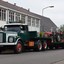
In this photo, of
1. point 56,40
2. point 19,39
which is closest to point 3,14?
point 56,40

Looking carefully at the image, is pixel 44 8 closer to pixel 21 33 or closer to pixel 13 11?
pixel 13 11

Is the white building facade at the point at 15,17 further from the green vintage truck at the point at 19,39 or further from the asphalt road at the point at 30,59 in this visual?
the asphalt road at the point at 30,59

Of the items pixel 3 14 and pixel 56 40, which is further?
pixel 3 14

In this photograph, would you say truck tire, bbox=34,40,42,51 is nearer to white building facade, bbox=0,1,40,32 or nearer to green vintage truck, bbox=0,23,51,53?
green vintage truck, bbox=0,23,51,53

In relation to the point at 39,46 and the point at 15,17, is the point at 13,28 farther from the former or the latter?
the point at 15,17

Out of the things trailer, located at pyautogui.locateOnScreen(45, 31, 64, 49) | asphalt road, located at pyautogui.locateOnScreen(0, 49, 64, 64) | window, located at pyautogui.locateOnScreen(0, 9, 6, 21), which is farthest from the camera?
window, located at pyautogui.locateOnScreen(0, 9, 6, 21)

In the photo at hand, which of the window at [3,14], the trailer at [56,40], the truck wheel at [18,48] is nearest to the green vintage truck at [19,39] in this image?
the truck wheel at [18,48]

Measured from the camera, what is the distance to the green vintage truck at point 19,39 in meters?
26.9

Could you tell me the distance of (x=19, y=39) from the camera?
90.2ft

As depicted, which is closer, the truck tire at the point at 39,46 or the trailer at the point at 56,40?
the truck tire at the point at 39,46

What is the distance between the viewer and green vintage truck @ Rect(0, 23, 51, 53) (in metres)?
26.9

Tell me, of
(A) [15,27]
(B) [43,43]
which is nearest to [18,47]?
(A) [15,27]

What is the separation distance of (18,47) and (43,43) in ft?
17.2

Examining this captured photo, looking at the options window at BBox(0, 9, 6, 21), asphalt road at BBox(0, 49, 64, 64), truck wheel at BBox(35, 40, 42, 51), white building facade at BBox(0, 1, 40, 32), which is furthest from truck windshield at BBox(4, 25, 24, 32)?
window at BBox(0, 9, 6, 21)
